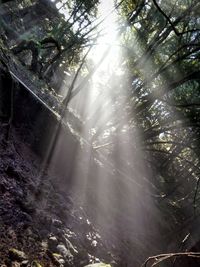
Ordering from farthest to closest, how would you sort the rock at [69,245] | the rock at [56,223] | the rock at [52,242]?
the rock at [56,223] → the rock at [69,245] → the rock at [52,242]

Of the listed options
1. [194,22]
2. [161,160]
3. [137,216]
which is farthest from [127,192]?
[161,160]

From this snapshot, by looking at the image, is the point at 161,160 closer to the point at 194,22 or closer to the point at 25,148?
the point at 194,22

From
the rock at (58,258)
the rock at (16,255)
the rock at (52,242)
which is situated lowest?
the rock at (58,258)

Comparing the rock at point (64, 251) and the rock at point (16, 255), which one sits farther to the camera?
the rock at point (64, 251)

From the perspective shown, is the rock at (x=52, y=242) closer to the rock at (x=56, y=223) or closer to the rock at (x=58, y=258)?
the rock at (x=58, y=258)

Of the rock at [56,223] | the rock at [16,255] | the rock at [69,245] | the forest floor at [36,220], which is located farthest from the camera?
the rock at [56,223]

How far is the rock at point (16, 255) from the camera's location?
3.22 metres

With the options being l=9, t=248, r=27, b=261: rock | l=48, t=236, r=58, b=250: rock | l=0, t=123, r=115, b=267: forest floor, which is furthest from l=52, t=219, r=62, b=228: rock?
l=9, t=248, r=27, b=261: rock

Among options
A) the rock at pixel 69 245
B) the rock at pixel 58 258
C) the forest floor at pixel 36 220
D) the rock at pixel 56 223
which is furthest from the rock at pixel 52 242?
the rock at pixel 56 223

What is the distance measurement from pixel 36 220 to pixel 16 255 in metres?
0.97

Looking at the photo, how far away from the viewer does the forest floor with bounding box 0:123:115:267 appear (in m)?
3.54

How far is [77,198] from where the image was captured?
6129 mm

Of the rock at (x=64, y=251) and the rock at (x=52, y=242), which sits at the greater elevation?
the rock at (x=52, y=242)

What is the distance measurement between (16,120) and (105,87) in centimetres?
794
